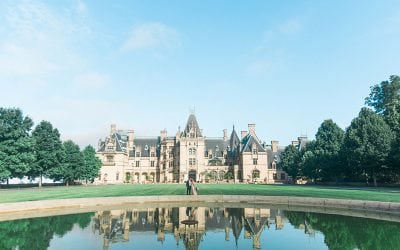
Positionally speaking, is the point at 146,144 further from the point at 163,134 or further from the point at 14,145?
the point at 14,145

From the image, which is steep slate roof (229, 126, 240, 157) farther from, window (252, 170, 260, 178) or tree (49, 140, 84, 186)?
tree (49, 140, 84, 186)

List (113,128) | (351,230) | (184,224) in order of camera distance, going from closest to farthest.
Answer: (351,230) → (184,224) → (113,128)

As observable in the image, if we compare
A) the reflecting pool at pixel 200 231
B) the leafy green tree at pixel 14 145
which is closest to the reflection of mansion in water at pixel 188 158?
the leafy green tree at pixel 14 145

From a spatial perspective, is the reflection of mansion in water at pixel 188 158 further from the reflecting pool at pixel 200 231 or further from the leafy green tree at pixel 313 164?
the reflecting pool at pixel 200 231

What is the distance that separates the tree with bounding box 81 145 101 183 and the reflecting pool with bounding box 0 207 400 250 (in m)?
51.2

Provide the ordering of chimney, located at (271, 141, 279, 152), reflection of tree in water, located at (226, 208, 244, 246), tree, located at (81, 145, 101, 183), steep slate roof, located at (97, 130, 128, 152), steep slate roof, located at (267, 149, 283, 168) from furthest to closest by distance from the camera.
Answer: chimney, located at (271, 141, 279, 152) → steep slate roof, located at (267, 149, 283, 168) → steep slate roof, located at (97, 130, 128, 152) → tree, located at (81, 145, 101, 183) → reflection of tree in water, located at (226, 208, 244, 246)

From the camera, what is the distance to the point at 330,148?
65375mm

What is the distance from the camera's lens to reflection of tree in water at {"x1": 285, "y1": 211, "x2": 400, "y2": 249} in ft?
47.5

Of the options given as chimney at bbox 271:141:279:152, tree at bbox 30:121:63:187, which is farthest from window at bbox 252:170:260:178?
tree at bbox 30:121:63:187

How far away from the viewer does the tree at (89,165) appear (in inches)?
2843

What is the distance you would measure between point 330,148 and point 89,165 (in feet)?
169

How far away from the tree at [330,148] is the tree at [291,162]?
11517mm

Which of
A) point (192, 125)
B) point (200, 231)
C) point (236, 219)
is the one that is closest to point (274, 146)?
point (192, 125)

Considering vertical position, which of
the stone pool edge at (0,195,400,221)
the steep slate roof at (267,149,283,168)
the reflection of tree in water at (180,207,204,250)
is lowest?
the reflection of tree in water at (180,207,204,250)
